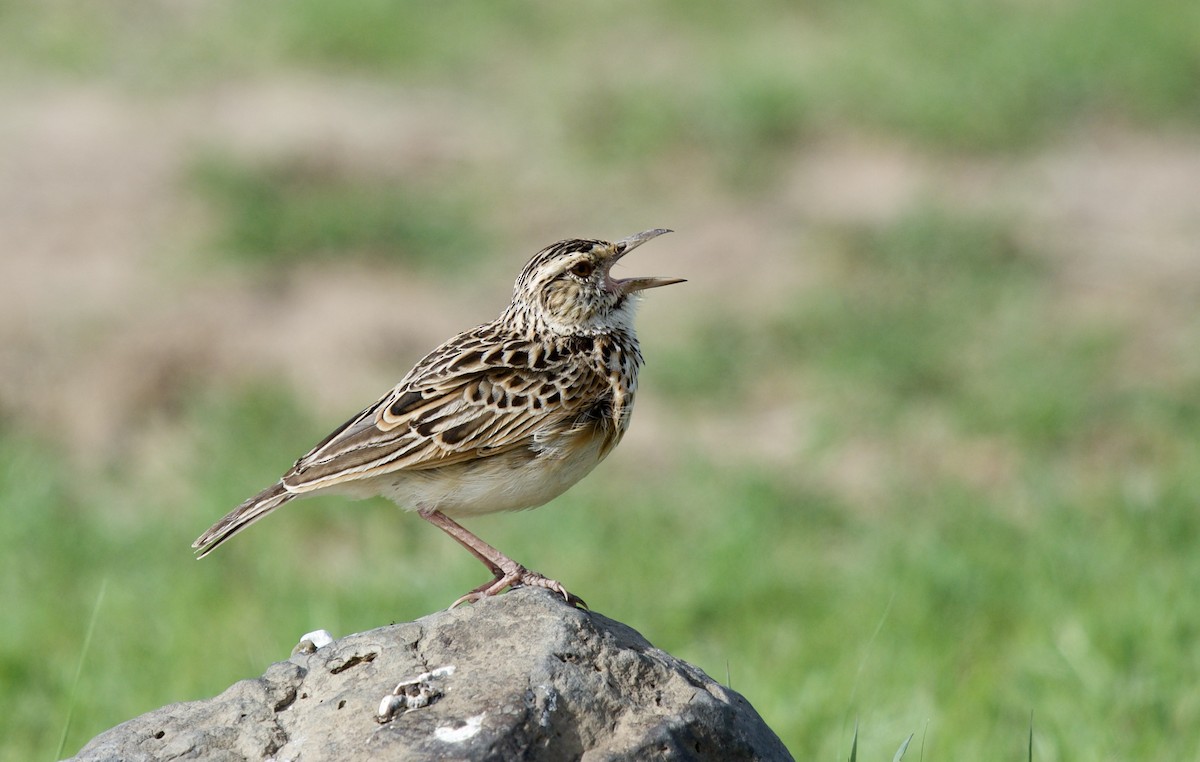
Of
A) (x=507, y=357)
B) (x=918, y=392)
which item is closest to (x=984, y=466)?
(x=918, y=392)

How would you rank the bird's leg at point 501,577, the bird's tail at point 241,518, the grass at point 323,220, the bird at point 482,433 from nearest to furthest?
1. the bird's leg at point 501,577
2. the bird's tail at point 241,518
3. the bird at point 482,433
4. the grass at point 323,220

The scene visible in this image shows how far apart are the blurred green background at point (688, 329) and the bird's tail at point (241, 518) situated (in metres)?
0.78

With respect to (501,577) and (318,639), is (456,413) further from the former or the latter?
(318,639)

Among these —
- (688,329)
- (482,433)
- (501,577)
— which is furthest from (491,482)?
(688,329)

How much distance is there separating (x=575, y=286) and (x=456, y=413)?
663 millimetres

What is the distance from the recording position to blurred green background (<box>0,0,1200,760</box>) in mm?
8016

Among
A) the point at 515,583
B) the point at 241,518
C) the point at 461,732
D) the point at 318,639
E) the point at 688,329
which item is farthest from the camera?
the point at 688,329

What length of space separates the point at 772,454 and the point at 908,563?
6.69 feet

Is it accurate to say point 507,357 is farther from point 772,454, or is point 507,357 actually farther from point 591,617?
point 772,454

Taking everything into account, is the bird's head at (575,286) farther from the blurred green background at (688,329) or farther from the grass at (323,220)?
the grass at (323,220)

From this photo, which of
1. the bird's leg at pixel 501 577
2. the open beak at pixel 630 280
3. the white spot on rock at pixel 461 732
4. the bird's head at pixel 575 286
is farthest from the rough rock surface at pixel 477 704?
the open beak at pixel 630 280

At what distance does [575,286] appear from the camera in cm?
584

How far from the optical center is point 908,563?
8961 mm

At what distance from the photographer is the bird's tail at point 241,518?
526 centimetres
